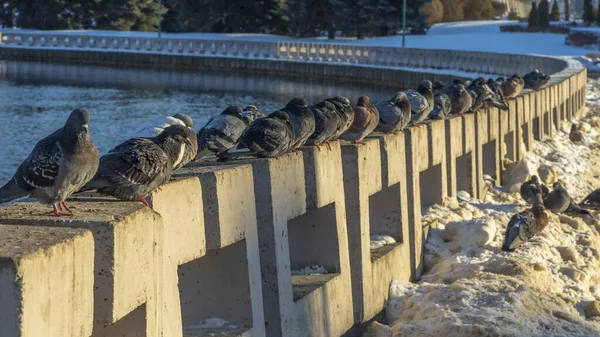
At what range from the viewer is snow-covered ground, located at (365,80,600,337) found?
10.8 metres

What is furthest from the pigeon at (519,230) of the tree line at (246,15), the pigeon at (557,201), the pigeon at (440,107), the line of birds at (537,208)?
the tree line at (246,15)

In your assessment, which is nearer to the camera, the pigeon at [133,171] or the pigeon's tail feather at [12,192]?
the pigeon's tail feather at [12,192]

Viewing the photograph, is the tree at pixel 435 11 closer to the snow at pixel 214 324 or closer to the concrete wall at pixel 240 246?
the concrete wall at pixel 240 246

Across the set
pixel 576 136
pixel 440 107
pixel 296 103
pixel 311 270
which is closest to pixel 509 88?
pixel 576 136

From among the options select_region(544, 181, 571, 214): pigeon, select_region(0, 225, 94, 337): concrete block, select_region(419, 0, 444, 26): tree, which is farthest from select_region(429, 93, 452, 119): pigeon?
select_region(419, 0, 444, 26): tree

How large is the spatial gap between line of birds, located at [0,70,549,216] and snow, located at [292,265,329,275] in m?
1.08

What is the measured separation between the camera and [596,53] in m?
62.5

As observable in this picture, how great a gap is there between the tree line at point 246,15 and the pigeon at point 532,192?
56.7m

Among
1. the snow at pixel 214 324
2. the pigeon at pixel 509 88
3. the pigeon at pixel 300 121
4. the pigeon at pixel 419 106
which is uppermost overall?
the pigeon at pixel 300 121

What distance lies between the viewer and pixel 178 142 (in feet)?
29.6

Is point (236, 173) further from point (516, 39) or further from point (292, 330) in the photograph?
point (516, 39)

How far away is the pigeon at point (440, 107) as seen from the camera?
1627 cm

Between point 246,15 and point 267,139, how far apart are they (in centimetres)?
7466

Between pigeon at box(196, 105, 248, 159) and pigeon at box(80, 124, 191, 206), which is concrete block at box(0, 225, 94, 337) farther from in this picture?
pigeon at box(196, 105, 248, 159)
